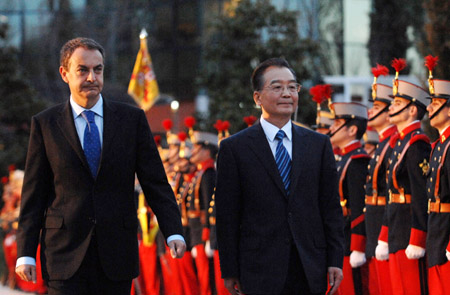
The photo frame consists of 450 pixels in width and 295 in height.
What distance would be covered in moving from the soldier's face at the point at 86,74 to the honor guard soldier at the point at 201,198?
648 cm

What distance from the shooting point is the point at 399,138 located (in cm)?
806

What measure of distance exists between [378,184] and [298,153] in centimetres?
323

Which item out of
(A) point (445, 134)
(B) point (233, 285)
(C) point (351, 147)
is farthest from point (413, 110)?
(B) point (233, 285)

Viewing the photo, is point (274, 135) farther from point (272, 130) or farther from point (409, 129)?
point (409, 129)

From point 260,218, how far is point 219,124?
6.48m

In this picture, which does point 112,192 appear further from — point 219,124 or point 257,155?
point 219,124

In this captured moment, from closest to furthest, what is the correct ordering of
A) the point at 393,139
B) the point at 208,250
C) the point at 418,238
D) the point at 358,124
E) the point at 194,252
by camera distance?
the point at 418,238 → the point at 393,139 → the point at 358,124 → the point at 208,250 → the point at 194,252

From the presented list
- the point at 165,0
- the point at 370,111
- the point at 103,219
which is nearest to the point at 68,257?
the point at 103,219

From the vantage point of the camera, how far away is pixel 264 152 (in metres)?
5.43

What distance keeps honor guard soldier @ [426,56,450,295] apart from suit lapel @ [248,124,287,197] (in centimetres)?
193

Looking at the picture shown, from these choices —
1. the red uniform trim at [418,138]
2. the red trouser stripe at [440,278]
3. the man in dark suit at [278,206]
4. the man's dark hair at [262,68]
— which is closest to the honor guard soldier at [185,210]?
the red uniform trim at [418,138]

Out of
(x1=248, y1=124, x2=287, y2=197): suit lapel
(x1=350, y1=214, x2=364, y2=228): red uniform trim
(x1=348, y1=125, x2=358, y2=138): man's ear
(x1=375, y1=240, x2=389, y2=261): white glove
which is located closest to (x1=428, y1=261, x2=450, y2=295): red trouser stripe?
(x1=375, y1=240, x2=389, y2=261): white glove

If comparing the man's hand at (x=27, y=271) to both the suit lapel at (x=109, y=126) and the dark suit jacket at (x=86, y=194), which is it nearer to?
the dark suit jacket at (x=86, y=194)

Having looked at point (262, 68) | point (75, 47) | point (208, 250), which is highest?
point (75, 47)
